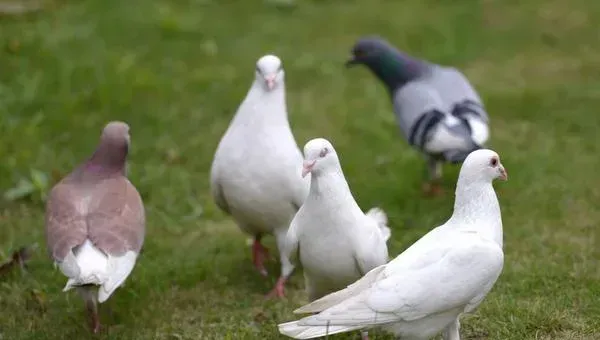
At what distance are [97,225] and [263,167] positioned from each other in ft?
2.98

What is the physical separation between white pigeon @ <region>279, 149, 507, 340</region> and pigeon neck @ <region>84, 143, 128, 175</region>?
1695 millimetres

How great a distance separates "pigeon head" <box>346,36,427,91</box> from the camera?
23.0 ft

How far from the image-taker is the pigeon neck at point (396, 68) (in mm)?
7012

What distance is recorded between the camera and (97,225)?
4.77 m

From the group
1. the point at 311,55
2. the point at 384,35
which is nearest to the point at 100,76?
the point at 311,55

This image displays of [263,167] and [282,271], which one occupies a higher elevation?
[263,167]

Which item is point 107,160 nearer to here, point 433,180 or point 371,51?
point 433,180


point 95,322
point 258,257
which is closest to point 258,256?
point 258,257

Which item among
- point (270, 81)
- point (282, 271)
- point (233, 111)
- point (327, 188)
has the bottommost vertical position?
point (233, 111)

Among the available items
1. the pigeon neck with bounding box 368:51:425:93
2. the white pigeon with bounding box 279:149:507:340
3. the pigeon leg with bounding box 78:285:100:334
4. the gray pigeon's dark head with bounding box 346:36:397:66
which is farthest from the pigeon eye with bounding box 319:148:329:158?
the gray pigeon's dark head with bounding box 346:36:397:66

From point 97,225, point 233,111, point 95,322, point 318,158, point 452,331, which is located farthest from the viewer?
point 233,111

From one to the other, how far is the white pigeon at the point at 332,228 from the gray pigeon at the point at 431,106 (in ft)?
5.79

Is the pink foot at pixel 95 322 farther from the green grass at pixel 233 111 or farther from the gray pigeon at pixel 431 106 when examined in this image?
the gray pigeon at pixel 431 106

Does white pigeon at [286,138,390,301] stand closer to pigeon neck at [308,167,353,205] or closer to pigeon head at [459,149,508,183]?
pigeon neck at [308,167,353,205]
